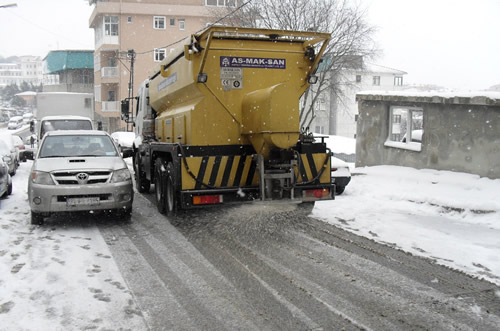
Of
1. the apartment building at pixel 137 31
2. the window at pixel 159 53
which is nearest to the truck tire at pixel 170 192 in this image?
the apartment building at pixel 137 31

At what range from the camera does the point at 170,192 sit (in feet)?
29.7

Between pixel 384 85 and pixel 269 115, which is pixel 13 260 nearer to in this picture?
pixel 269 115

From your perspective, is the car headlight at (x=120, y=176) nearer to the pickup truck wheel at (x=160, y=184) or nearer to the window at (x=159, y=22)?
the pickup truck wheel at (x=160, y=184)

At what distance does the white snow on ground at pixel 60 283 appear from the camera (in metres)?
4.42

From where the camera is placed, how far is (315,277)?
5.71 m

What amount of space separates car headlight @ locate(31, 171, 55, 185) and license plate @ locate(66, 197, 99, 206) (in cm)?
43

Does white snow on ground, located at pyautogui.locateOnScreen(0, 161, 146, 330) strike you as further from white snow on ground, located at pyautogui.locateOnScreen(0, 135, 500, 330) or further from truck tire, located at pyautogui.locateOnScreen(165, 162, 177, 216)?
truck tire, located at pyautogui.locateOnScreen(165, 162, 177, 216)

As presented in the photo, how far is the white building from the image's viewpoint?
42297mm

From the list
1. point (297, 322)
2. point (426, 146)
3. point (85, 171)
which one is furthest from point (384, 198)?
point (297, 322)

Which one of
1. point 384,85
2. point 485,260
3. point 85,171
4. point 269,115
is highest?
point 384,85

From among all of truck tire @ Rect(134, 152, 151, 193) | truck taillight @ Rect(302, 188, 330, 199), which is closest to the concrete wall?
truck taillight @ Rect(302, 188, 330, 199)

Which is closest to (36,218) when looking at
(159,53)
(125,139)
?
(125,139)

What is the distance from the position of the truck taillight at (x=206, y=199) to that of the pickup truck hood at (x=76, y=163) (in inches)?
74.0

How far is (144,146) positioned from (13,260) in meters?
6.13
